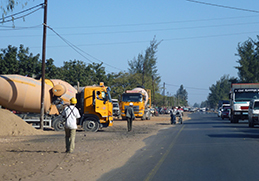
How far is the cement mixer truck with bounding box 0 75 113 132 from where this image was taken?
74.5 feet

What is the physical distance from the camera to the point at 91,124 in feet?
77.5

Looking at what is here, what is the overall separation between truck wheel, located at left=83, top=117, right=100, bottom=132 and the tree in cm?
6051

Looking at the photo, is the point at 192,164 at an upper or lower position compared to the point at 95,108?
lower

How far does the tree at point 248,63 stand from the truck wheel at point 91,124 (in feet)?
199

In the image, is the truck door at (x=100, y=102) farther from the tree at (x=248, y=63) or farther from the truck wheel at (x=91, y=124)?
the tree at (x=248, y=63)

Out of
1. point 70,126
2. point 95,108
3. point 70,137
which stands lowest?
point 70,137

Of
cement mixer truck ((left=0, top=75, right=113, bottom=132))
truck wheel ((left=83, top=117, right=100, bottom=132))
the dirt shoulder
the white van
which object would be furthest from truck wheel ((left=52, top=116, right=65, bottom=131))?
the white van

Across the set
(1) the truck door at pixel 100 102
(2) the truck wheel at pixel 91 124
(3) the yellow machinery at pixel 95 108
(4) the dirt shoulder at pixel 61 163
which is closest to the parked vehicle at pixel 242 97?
(3) the yellow machinery at pixel 95 108

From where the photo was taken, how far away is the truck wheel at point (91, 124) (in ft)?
77.1

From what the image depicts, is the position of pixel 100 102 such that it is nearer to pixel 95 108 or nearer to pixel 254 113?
pixel 95 108

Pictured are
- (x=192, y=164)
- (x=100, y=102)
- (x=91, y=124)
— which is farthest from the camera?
(x=100, y=102)

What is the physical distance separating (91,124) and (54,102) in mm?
3228

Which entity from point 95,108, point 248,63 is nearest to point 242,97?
point 95,108

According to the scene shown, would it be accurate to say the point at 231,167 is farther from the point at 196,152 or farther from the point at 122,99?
the point at 122,99
